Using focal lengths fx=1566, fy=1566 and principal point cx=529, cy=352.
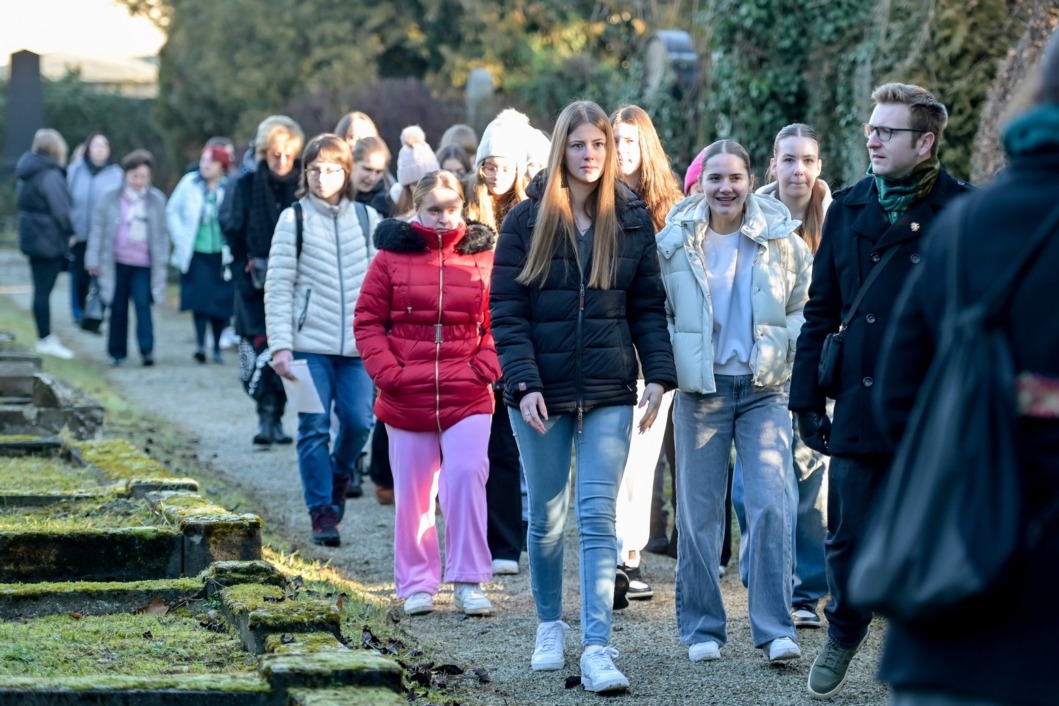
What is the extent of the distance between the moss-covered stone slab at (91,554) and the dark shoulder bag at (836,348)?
2604 millimetres

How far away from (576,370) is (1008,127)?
309cm

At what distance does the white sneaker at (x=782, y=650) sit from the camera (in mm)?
5789

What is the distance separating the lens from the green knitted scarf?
5.12m

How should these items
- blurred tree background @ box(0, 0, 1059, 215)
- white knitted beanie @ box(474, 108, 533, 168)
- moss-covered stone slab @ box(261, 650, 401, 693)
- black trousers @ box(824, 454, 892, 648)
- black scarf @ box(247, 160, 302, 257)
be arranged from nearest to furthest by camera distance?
moss-covered stone slab @ box(261, 650, 401, 693) < black trousers @ box(824, 454, 892, 648) < white knitted beanie @ box(474, 108, 533, 168) < black scarf @ box(247, 160, 302, 257) < blurred tree background @ box(0, 0, 1059, 215)

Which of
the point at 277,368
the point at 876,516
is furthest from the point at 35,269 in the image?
the point at 876,516

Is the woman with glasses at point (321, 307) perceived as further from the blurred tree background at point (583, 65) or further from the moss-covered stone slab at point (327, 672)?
the moss-covered stone slab at point (327, 672)

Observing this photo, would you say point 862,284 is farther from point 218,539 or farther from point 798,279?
point 218,539

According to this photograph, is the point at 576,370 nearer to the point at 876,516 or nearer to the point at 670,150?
the point at 876,516

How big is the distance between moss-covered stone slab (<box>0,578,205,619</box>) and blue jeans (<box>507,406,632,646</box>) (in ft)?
4.16

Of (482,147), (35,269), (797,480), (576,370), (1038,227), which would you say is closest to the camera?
(1038,227)

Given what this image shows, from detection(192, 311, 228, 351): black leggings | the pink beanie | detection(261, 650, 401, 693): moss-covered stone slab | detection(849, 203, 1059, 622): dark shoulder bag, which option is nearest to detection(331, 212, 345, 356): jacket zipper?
the pink beanie

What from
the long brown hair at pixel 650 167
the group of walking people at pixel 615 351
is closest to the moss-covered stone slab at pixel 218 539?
the group of walking people at pixel 615 351

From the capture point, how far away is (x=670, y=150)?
15500mm

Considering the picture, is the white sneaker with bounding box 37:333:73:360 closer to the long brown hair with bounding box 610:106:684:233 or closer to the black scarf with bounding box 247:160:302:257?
the black scarf with bounding box 247:160:302:257
